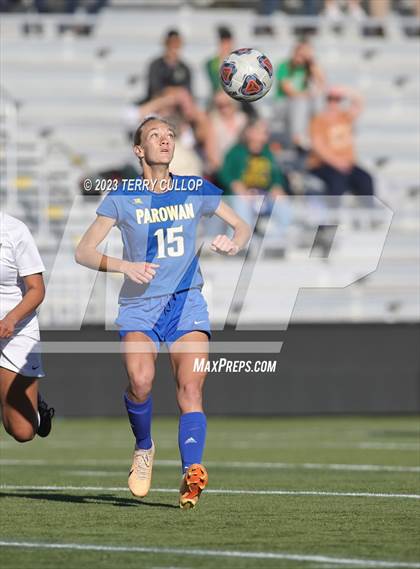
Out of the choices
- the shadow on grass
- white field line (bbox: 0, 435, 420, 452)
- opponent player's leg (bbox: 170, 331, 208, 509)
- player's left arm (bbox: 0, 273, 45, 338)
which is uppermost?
player's left arm (bbox: 0, 273, 45, 338)

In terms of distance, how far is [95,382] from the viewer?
16.4 metres

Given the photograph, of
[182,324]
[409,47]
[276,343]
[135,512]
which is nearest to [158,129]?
[182,324]

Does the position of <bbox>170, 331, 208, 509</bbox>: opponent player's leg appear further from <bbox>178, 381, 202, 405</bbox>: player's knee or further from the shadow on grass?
the shadow on grass

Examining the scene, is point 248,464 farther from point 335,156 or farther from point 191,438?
point 335,156

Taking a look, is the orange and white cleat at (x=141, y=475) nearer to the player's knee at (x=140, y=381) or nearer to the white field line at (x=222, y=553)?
the player's knee at (x=140, y=381)

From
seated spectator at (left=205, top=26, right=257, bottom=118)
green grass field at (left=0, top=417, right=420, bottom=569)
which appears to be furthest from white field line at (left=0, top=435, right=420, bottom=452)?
seated spectator at (left=205, top=26, right=257, bottom=118)

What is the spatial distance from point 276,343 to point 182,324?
8.17 metres

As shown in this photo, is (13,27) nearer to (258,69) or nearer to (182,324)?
(258,69)

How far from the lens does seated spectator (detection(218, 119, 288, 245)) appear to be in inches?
699

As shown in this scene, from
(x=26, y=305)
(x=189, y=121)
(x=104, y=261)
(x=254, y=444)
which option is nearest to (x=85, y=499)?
(x=26, y=305)

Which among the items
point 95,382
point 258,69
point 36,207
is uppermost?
point 258,69

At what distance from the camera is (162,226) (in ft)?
27.0

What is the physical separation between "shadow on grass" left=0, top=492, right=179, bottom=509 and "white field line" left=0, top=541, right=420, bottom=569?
5.45 ft

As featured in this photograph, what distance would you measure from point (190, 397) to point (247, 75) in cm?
330
